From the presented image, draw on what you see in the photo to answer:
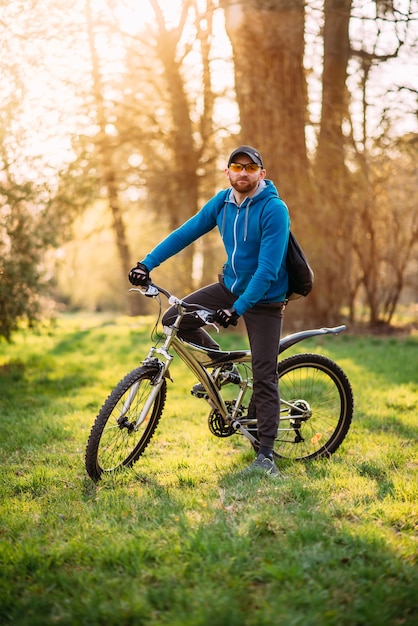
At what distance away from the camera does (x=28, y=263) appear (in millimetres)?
8367

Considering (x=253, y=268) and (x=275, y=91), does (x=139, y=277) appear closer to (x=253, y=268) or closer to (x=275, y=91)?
(x=253, y=268)

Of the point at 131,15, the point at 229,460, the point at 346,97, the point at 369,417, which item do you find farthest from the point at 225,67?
the point at 229,460

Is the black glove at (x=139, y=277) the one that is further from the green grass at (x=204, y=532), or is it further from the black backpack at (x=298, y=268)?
the green grass at (x=204, y=532)

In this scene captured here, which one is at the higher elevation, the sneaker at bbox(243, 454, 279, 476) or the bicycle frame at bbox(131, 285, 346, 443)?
the bicycle frame at bbox(131, 285, 346, 443)

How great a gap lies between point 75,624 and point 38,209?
6.72 m

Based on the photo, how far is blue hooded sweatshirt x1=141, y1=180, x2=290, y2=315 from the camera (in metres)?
3.97

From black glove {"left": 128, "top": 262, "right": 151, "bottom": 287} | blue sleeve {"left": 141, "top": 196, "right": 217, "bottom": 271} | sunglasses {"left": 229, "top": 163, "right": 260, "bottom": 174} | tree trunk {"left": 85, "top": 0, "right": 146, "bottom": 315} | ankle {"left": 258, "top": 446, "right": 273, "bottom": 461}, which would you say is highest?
tree trunk {"left": 85, "top": 0, "right": 146, "bottom": 315}

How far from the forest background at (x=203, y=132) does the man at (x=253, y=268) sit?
304cm

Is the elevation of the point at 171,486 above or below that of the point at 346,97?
below

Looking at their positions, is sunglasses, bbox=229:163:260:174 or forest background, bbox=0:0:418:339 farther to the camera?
forest background, bbox=0:0:418:339

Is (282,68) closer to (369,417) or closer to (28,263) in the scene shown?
(28,263)

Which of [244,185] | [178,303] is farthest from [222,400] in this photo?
[244,185]

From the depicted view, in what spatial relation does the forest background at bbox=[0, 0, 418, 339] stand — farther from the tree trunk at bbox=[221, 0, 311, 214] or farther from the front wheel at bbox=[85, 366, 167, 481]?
the front wheel at bbox=[85, 366, 167, 481]

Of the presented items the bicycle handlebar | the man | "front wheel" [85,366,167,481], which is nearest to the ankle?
the man
